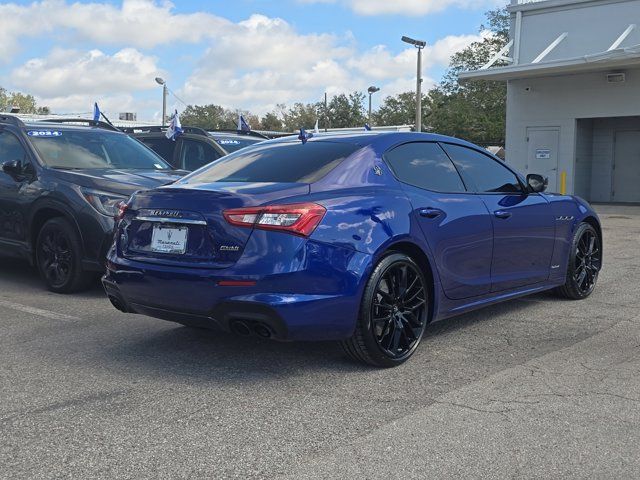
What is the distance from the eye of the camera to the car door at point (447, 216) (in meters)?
5.04

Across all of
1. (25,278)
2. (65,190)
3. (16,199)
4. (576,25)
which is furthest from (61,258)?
(576,25)

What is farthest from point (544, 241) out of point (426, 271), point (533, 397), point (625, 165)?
point (625, 165)

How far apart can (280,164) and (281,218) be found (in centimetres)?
86

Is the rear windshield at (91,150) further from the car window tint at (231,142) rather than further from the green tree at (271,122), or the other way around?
the green tree at (271,122)

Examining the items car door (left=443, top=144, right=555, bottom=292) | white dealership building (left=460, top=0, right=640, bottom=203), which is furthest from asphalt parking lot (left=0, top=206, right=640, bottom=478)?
white dealership building (left=460, top=0, right=640, bottom=203)

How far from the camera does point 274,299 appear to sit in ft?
13.7

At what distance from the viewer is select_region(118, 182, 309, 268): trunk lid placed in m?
4.34

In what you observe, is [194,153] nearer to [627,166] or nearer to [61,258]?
[61,258]

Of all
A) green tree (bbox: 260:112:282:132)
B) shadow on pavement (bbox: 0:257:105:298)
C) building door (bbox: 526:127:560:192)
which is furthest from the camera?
green tree (bbox: 260:112:282:132)

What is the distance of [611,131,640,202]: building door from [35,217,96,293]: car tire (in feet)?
65.3

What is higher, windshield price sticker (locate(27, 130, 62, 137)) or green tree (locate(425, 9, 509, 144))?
green tree (locate(425, 9, 509, 144))

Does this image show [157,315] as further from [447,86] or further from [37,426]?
[447,86]

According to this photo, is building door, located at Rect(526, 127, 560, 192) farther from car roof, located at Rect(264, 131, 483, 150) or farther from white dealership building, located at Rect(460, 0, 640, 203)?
car roof, located at Rect(264, 131, 483, 150)

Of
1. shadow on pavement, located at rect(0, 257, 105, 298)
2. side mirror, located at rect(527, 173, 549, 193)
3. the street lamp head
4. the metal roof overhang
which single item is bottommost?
shadow on pavement, located at rect(0, 257, 105, 298)
